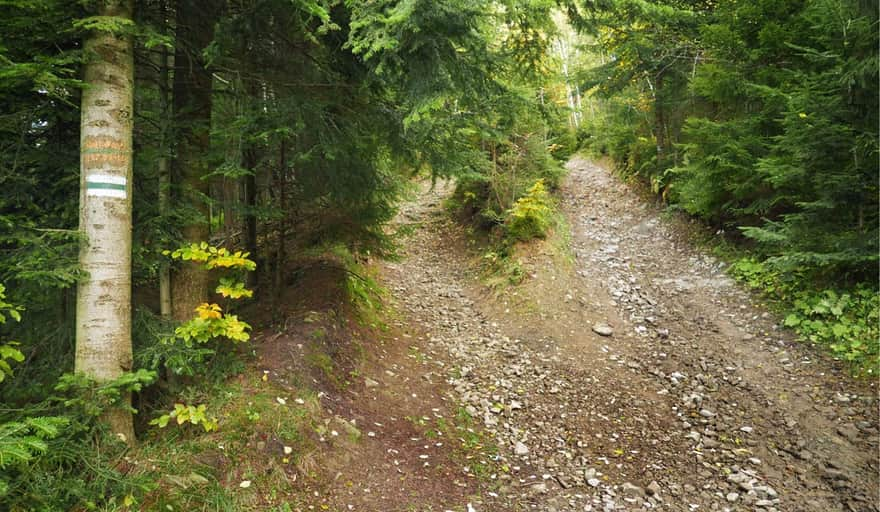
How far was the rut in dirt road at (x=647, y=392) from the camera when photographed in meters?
4.27

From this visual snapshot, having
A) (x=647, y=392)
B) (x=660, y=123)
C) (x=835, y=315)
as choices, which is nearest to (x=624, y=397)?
(x=647, y=392)

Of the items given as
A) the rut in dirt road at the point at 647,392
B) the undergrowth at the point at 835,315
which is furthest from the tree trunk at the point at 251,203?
the undergrowth at the point at 835,315

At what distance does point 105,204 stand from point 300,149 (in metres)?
2.52

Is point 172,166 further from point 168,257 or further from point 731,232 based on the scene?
point 731,232

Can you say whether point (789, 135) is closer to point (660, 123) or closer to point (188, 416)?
point (660, 123)

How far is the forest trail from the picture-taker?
167 inches

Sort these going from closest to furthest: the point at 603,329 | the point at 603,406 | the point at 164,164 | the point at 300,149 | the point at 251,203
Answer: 1. the point at 164,164
2. the point at 300,149
3. the point at 603,406
4. the point at 251,203
5. the point at 603,329

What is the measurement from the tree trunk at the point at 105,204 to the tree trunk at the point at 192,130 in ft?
3.36

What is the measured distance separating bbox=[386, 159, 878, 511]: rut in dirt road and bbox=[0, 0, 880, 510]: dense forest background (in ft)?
3.05

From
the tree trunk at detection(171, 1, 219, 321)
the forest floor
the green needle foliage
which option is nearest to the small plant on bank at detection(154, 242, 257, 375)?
the tree trunk at detection(171, 1, 219, 321)

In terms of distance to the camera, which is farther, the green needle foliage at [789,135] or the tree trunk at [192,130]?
the green needle foliage at [789,135]

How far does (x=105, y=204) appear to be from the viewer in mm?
3418

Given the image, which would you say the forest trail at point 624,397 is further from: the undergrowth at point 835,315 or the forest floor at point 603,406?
the undergrowth at point 835,315

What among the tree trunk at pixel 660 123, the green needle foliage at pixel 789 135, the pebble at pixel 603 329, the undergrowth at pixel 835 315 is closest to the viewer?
the undergrowth at pixel 835 315
